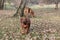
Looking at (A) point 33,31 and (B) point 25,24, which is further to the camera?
(A) point 33,31

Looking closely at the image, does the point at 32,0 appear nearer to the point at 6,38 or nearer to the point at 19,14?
the point at 19,14

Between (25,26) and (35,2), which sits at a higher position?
(25,26)

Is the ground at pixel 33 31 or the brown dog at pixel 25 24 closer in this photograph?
the ground at pixel 33 31

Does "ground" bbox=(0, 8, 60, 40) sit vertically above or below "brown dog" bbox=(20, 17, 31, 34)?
below

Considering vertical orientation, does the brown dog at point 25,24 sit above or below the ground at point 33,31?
above

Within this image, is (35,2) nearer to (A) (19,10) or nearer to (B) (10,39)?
(A) (19,10)

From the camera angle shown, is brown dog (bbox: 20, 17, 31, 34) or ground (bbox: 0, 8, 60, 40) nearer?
ground (bbox: 0, 8, 60, 40)

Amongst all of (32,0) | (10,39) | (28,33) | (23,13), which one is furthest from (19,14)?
(32,0)

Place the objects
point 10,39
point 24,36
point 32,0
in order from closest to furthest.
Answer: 1. point 10,39
2. point 24,36
3. point 32,0

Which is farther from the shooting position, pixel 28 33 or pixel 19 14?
pixel 19 14

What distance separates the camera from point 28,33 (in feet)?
31.3

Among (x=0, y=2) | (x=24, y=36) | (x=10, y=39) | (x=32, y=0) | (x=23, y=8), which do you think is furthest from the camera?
(x=32, y=0)

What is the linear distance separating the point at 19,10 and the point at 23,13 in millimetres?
651

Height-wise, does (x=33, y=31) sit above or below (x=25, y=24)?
below
